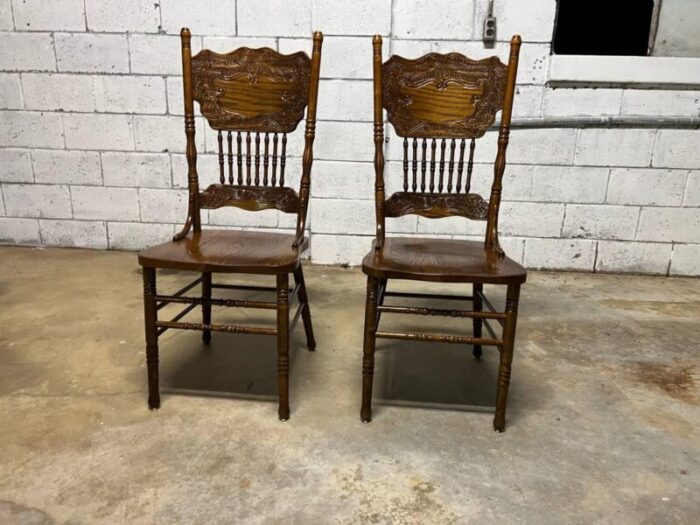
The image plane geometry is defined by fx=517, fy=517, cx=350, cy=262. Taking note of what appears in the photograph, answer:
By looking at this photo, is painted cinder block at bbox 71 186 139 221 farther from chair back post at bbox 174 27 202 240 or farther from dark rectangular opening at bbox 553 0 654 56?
dark rectangular opening at bbox 553 0 654 56

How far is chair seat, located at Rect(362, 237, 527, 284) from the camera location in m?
1.41

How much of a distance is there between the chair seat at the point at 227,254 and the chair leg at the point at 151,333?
2.1 inches

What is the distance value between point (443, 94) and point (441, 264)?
0.57 meters

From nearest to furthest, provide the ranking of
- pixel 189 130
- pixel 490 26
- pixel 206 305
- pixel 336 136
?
pixel 189 130, pixel 206 305, pixel 490 26, pixel 336 136

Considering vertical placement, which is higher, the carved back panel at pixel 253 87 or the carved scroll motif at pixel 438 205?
the carved back panel at pixel 253 87

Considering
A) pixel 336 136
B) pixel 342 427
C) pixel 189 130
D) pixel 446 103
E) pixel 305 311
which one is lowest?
pixel 342 427

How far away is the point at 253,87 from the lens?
5.67 ft

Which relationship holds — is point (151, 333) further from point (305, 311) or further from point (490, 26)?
point (490, 26)

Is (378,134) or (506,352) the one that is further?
(378,134)

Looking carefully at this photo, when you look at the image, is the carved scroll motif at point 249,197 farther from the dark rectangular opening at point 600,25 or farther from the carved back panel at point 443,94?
the dark rectangular opening at point 600,25

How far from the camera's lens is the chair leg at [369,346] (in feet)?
4.87

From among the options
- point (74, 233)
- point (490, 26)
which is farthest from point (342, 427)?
point (74, 233)

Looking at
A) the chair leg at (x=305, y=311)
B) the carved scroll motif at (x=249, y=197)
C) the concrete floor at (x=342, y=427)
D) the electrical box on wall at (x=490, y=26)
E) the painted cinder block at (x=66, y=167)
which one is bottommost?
the concrete floor at (x=342, y=427)

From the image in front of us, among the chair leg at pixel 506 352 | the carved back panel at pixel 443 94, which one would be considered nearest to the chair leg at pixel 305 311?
the carved back panel at pixel 443 94
